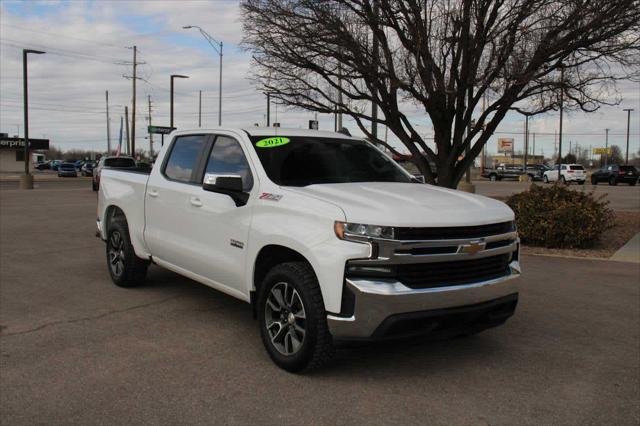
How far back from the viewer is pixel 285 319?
4.32 metres

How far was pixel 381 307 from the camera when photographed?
3740 millimetres

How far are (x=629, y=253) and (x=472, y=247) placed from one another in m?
7.42

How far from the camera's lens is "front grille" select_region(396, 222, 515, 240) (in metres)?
3.83

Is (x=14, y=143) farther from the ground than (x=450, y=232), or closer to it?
farther from the ground

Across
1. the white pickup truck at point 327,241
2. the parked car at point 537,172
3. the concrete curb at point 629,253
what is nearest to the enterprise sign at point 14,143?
the parked car at point 537,172

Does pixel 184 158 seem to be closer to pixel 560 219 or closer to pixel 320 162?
pixel 320 162

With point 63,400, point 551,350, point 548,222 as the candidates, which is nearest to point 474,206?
point 551,350

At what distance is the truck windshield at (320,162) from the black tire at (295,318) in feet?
2.77

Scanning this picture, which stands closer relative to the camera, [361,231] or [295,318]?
[361,231]

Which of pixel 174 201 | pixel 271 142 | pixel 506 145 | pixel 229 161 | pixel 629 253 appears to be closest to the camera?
pixel 271 142

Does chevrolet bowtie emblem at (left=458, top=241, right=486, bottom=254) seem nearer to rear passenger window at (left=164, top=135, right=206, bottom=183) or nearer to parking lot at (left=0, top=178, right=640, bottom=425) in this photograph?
parking lot at (left=0, top=178, right=640, bottom=425)

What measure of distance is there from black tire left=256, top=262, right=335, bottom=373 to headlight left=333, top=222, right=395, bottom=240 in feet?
1.39

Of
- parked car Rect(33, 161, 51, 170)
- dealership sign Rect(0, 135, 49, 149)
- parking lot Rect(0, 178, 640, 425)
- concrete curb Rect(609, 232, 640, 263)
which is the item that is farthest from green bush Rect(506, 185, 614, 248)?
parked car Rect(33, 161, 51, 170)

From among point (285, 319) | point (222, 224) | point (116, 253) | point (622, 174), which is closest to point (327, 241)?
point (285, 319)
